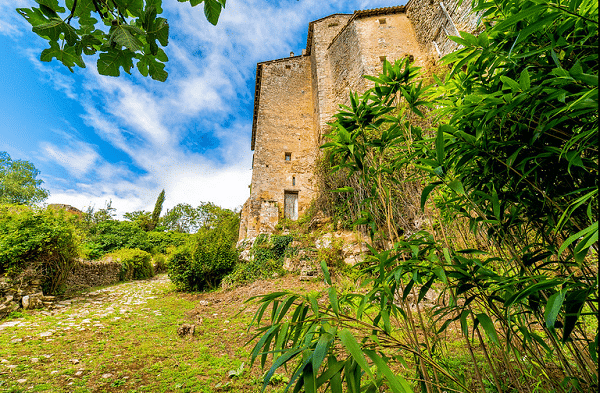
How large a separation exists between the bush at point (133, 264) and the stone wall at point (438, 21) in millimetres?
13977

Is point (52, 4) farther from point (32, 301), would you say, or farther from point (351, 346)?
point (32, 301)

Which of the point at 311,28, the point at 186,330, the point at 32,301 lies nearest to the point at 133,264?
the point at 32,301

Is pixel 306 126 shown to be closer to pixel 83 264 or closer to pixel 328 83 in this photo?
pixel 328 83

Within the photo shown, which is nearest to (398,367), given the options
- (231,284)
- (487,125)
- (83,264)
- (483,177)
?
(483,177)

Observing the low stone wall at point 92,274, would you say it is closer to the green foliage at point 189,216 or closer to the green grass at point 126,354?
the green grass at point 126,354

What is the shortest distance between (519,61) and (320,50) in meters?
12.5

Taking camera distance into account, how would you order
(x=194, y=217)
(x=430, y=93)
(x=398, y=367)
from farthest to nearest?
1. (x=194, y=217)
2. (x=398, y=367)
3. (x=430, y=93)

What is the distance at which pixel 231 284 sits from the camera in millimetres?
6648

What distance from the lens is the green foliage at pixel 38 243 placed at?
15.8 feet

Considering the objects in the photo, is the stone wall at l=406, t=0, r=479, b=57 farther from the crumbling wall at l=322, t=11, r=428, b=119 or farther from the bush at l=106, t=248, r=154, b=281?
the bush at l=106, t=248, r=154, b=281

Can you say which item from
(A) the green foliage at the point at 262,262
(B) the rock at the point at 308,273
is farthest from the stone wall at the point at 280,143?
(B) the rock at the point at 308,273

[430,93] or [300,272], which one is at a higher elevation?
[430,93]

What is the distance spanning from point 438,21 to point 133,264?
15.2 metres

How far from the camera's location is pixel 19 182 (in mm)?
18391
